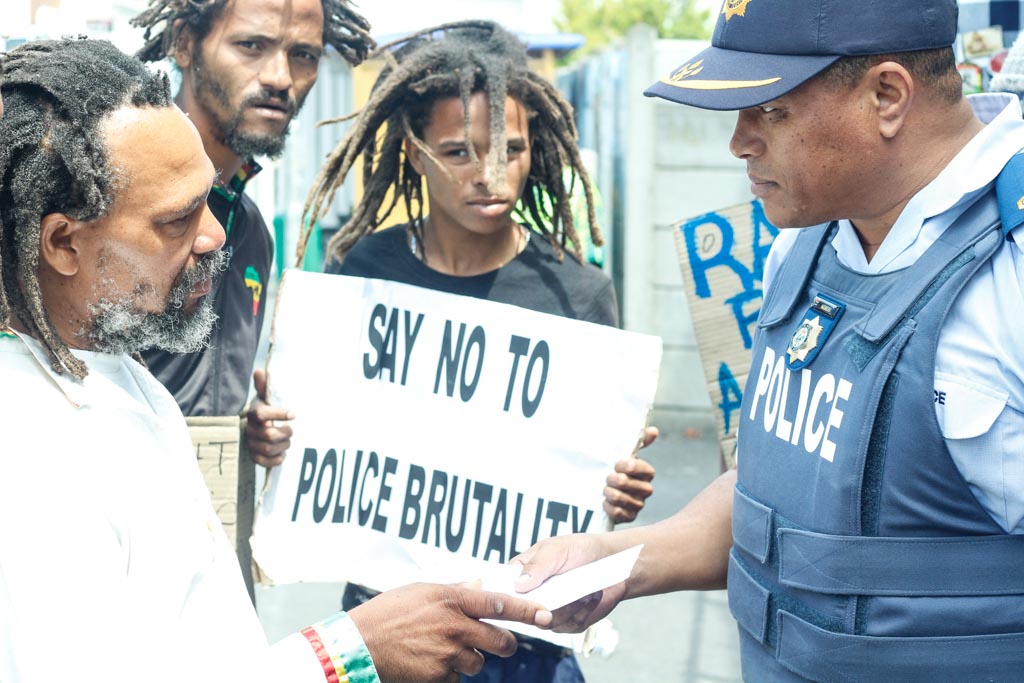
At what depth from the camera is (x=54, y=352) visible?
1.74 m

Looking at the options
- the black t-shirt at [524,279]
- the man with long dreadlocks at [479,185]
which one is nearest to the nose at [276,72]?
the man with long dreadlocks at [479,185]

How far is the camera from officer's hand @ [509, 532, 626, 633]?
88.1 inches

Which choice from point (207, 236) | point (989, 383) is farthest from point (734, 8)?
point (207, 236)

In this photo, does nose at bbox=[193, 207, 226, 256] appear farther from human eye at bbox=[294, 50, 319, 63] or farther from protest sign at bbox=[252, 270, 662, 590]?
human eye at bbox=[294, 50, 319, 63]

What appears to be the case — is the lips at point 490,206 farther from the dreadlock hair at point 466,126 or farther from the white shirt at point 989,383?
the white shirt at point 989,383

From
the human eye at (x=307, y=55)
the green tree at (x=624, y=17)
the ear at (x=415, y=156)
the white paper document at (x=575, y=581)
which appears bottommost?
the white paper document at (x=575, y=581)

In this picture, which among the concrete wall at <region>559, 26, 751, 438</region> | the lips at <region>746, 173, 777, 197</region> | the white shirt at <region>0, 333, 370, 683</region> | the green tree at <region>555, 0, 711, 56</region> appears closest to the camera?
the white shirt at <region>0, 333, 370, 683</region>

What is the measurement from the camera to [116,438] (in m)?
1.73

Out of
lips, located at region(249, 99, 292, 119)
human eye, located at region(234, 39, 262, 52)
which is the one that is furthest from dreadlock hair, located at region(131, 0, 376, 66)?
lips, located at region(249, 99, 292, 119)

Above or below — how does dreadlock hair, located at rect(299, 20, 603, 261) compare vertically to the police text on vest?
above

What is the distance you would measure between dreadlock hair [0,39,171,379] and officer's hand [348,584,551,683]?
27.3 inches

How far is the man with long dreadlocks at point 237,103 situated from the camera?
301 centimetres

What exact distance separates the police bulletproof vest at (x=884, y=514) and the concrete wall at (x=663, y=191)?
5.30 metres

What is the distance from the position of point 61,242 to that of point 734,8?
123 centimetres
